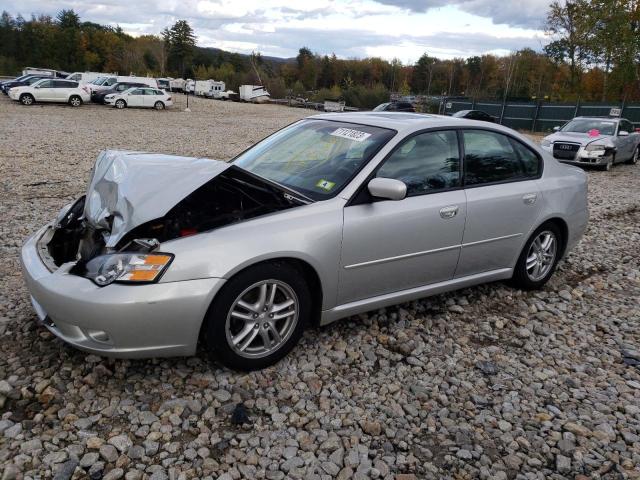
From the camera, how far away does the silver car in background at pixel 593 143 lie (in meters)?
13.7

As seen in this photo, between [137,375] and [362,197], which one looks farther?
[362,197]

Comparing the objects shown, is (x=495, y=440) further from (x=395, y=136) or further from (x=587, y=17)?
(x=587, y=17)

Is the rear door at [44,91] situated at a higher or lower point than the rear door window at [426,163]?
lower

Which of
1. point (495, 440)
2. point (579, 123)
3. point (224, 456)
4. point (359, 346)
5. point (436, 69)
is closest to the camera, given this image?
point (224, 456)

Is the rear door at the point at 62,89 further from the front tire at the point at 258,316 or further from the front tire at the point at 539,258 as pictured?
the front tire at the point at 258,316

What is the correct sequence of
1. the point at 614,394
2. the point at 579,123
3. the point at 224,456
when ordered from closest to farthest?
the point at 224,456 < the point at 614,394 < the point at 579,123

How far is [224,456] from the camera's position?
2525 mm

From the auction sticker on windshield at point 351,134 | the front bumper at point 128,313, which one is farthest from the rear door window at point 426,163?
the front bumper at point 128,313

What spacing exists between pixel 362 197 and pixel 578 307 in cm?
252

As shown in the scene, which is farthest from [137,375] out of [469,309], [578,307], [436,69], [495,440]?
[436,69]

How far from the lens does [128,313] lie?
105 inches

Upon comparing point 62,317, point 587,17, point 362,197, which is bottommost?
point 62,317

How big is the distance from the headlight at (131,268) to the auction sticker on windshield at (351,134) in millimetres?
1728

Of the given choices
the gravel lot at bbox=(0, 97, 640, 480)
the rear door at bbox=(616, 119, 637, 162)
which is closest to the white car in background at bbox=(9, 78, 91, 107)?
the rear door at bbox=(616, 119, 637, 162)
